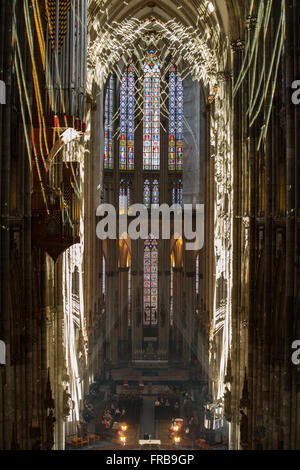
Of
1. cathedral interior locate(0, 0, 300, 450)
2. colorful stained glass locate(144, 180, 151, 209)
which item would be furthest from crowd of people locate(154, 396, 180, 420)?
colorful stained glass locate(144, 180, 151, 209)

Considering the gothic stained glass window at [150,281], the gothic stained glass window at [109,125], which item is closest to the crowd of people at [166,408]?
the gothic stained glass window at [150,281]

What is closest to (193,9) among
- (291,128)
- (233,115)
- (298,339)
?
(233,115)

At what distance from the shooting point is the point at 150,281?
4047cm

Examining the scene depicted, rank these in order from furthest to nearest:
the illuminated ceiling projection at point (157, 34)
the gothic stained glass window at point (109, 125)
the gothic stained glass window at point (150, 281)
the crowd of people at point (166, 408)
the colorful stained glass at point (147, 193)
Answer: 1. the gothic stained glass window at point (150, 281)
2. the colorful stained glass at point (147, 193)
3. the gothic stained glass window at point (109, 125)
4. the crowd of people at point (166, 408)
5. the illuminated ceiling projection at point (157, 34)

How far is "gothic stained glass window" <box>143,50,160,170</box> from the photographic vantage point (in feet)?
132

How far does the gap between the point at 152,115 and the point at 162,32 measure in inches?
212

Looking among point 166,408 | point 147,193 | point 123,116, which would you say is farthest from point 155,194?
point 166,408

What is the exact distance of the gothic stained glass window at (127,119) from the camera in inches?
1575

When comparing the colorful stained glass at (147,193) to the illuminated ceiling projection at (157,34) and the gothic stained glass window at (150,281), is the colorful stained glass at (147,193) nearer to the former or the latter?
the gothic stained glass window at (150,281)

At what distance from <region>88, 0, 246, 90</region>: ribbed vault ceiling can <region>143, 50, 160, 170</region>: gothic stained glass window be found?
42.7 inches

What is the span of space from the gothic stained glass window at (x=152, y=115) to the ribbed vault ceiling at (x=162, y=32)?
109cm

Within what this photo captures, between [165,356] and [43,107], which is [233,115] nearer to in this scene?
[43,107]

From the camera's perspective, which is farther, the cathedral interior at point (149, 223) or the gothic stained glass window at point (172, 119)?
the gothic stained glass window at point (172, 119)

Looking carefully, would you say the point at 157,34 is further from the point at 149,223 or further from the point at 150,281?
the point at 150,281
